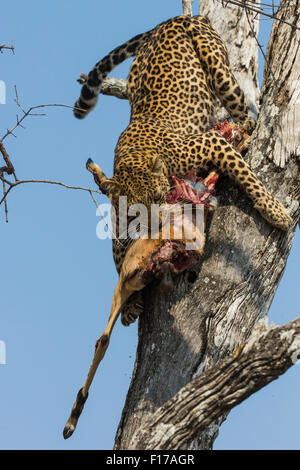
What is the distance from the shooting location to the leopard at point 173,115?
7535mm

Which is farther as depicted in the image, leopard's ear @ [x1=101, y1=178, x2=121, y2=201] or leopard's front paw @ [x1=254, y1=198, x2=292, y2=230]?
leopard's ear @ [x1=101, y1=178, x2=121, y2=201]

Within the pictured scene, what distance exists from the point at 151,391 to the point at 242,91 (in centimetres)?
367

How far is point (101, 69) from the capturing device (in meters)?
9.71

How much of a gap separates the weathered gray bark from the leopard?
1.07 ft

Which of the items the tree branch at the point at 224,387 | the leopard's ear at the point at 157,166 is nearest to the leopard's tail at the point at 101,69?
the leopard's ear at the point at 157,166

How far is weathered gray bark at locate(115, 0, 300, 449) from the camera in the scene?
621 cm

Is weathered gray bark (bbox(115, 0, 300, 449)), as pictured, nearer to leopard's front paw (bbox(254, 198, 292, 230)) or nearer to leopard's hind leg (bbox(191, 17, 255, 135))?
leopard's front paw (bbox(254, 198, 292, 230))

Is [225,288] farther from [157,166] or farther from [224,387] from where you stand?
[157,166]

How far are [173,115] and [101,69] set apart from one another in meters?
1.82

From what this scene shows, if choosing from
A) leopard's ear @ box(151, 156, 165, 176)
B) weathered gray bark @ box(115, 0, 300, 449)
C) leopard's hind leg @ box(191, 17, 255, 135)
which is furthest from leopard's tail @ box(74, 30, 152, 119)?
weathered gray bark @ box(115, 0, 300, 449)

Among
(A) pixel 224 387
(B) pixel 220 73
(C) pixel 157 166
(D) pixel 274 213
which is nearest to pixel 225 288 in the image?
(D) pixel 274 213

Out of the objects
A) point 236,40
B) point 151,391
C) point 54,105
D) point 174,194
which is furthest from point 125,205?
point 236,40

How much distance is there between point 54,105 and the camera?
6418 millimetres

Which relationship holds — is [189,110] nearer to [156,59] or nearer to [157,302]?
[156,59]
